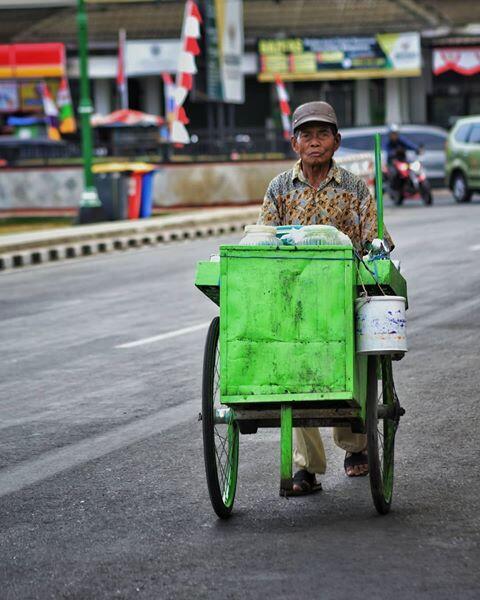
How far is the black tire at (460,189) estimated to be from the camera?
3183 cm

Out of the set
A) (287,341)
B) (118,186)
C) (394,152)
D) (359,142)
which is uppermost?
(287,341)

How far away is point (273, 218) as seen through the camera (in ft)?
22.5

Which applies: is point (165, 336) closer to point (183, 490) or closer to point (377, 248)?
point (183, 490)

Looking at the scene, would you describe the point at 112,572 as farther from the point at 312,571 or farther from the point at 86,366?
the point at 86,366

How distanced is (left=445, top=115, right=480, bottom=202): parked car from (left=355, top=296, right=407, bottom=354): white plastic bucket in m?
25.0

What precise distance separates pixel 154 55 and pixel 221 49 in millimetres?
8881

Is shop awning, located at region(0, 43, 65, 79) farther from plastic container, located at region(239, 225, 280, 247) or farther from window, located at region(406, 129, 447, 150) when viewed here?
plastic container, located at region(239, 225, 280, 247)

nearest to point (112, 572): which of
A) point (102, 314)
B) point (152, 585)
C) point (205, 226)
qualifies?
point (152, 585)

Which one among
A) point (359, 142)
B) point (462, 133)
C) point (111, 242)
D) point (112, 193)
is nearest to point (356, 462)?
point (111, 242)

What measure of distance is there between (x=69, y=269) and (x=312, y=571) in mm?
15407

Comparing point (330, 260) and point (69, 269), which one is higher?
point (330, 260)

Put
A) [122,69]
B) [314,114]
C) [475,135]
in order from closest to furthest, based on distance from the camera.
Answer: [314,114] → [475,135] → [122,69]

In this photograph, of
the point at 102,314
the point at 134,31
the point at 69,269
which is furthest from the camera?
the point at 134,31

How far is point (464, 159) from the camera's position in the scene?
102 feet
